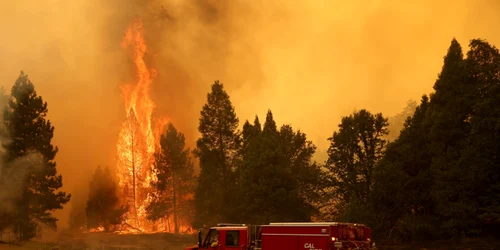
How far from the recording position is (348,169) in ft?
141

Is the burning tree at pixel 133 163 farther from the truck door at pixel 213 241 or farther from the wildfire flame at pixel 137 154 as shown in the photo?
the truck door at pixel 213 241

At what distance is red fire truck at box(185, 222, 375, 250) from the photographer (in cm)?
1678

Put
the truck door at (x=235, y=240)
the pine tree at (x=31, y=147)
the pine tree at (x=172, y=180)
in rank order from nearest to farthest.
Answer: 1. the truck door at (x=235, y=240)
2. the pine tree at (x=31, y=147)
3. the pine tree at (x=172, y=180)

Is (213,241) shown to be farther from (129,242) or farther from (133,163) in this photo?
(133,163)

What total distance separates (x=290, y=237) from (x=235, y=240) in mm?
2580

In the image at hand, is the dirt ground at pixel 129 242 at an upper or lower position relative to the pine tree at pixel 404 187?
lower

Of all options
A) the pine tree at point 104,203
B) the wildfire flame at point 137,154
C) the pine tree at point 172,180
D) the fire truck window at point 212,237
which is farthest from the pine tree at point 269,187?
the pine tree at point 104,203

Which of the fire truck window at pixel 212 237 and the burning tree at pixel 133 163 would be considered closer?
the fire truck window at pixel 212 237

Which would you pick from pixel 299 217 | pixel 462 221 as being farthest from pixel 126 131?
pixel 462 221

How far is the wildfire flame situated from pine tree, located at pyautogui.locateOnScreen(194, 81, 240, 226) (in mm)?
12745

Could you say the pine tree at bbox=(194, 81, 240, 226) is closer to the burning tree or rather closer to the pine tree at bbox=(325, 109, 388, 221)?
the pine tree at bbox=(325, 109, 388, 221)

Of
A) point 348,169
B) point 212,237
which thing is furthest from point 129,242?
point 212,237

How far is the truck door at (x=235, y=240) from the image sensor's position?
1789 cm

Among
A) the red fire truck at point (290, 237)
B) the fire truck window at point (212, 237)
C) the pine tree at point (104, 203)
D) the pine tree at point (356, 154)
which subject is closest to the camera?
the red fire truck at point (290, 237)
